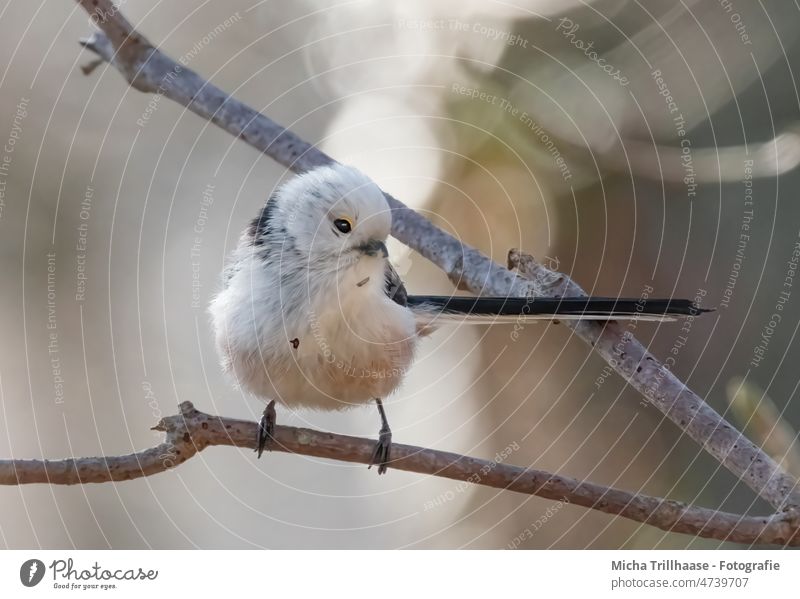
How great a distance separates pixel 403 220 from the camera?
182cm

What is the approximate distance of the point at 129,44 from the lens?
1.79m

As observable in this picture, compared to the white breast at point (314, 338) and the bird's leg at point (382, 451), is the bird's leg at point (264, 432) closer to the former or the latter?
the white breast at point (314, 338)

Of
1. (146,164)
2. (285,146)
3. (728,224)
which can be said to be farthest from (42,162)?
(728,224)

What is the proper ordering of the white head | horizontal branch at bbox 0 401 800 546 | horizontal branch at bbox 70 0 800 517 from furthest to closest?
horizontal branch at bbox 70 0 800 517
the white head
horizontal branch at bbox 0 401 800 546

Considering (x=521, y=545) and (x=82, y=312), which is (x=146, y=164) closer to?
(x=82, y=312)

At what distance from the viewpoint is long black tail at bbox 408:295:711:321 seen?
1.66 m

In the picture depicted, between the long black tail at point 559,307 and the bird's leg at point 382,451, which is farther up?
the long black tail at point 559,307

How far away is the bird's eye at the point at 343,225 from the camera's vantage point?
154 centimetres

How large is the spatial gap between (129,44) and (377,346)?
0.87 meters
